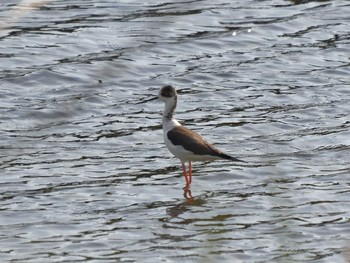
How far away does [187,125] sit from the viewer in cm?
1225

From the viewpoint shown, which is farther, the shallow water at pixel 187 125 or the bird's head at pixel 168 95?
the bird's head at pixel 168 95

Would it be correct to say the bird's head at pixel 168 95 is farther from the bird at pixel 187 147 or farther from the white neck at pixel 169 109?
the bird at pixel 187 147

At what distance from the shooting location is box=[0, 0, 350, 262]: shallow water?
8039 millimetres

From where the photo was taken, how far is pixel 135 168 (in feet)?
34.5

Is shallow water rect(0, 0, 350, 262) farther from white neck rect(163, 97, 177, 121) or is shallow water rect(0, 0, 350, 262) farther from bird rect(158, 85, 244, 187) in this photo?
white neck rect(163, 97, 177, 121)

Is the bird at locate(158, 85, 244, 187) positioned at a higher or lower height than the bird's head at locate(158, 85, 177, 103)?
lower

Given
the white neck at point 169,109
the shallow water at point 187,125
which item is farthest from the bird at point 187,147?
the shallow water at point 187,125

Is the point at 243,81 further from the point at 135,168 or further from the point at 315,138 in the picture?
the point at 135,168

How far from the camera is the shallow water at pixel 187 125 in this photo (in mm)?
8039

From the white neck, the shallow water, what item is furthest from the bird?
the shallow water

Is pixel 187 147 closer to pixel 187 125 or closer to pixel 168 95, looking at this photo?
pixel 168 95

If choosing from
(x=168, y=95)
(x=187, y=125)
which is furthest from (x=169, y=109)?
(x=187, y=125)

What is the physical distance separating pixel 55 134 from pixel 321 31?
605 centimetres

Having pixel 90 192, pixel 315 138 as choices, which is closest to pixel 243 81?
pixel 315 138
